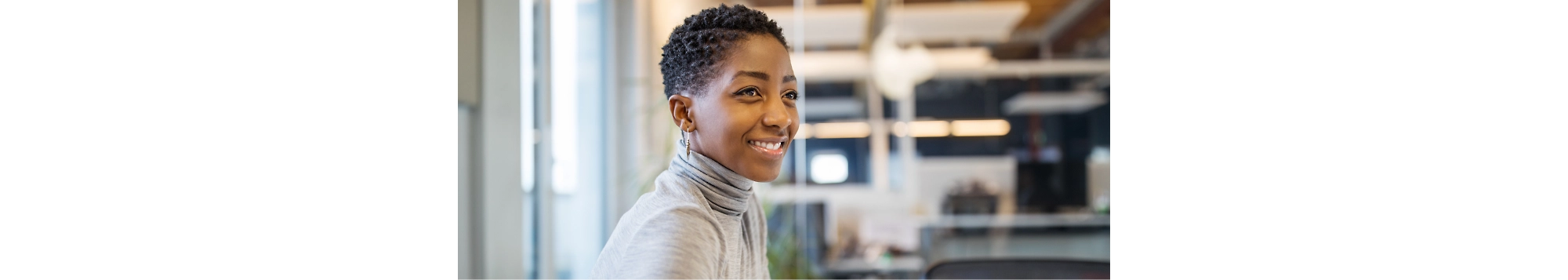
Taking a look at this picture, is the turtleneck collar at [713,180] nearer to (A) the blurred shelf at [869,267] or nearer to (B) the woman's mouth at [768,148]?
(B) the woman's mouth at [768,148]

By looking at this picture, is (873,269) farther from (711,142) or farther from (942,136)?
(711,142)

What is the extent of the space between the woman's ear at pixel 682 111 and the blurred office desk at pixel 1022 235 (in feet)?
17.8

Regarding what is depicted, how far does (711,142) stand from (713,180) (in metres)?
0.04

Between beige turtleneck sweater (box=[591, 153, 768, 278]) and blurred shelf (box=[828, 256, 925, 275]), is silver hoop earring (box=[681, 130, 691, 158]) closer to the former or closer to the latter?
beige turtleneck sweater (box=[591, 153, 768, 278])

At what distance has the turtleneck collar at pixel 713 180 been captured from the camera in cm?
86

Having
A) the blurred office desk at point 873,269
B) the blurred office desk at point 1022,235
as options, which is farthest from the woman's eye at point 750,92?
the blurred office desk at point 1022,235

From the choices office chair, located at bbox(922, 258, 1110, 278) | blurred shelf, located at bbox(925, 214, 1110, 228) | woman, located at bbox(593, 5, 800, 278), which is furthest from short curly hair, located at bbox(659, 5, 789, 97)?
blurred shelf, located at bbox(925, 214, 1110, 228)

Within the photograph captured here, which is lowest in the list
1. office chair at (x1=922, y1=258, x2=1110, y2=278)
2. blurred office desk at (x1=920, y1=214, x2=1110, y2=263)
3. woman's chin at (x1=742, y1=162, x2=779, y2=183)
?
blurred office desk at (x1=920, y1=214, x2=1110, y2=263)

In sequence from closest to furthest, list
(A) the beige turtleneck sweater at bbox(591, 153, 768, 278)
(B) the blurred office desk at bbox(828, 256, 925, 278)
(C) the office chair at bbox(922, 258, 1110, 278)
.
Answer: (A) the beige turtleneck sweater at bbox(591, 153, 768, 278)
(C) the office chair at bbox(922, 258, 1110, 278)
(B) the blurred office desk at bbox(828, 256, 925, 278)

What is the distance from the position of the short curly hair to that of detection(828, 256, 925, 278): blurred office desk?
15.9 ft

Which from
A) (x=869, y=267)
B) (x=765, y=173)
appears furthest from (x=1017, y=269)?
(x=869, y=267)

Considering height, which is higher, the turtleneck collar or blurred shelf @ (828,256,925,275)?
the turtleneck collar

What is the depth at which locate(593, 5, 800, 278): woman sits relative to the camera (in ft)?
2.62
